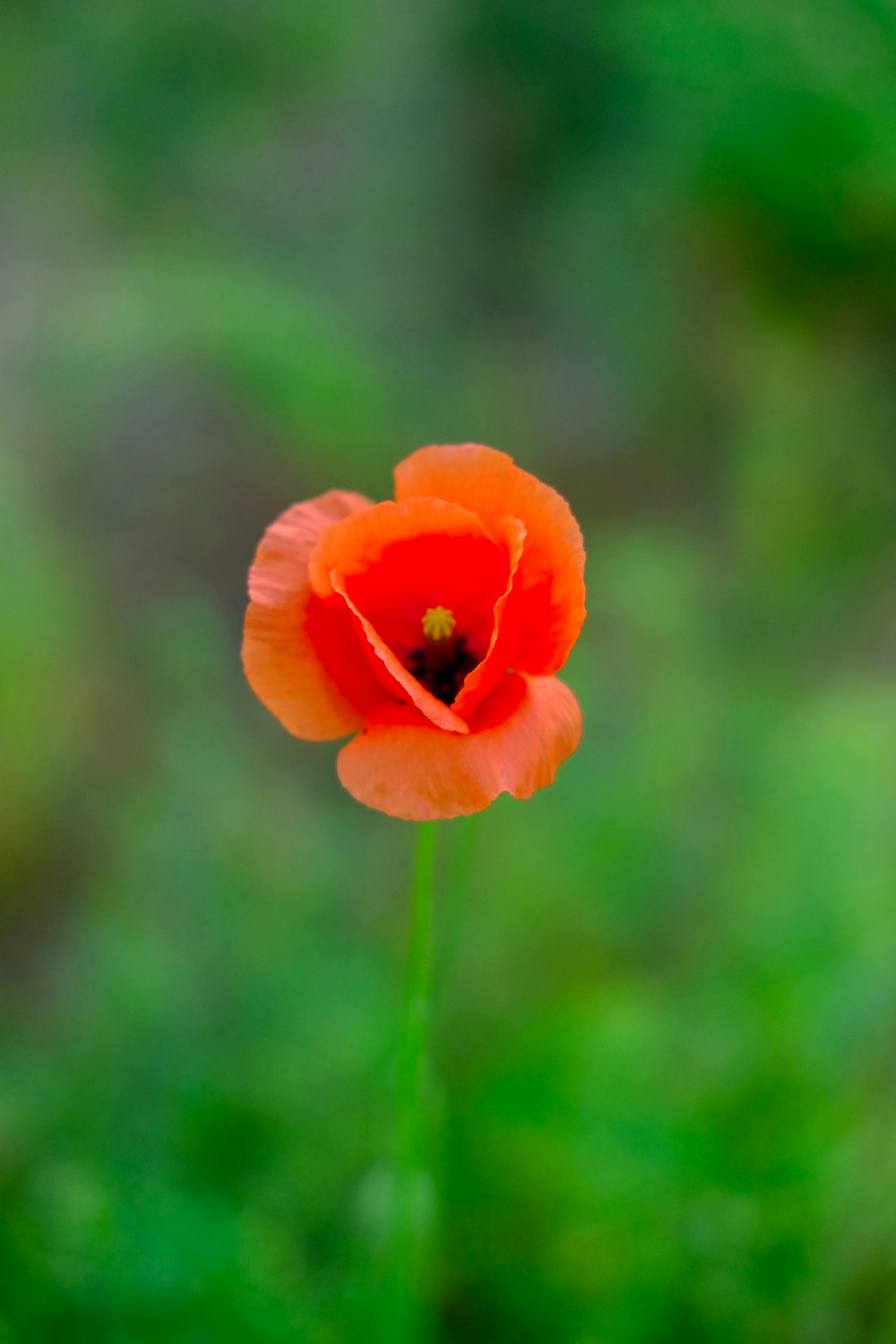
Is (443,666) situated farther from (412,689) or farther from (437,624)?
(412,689)

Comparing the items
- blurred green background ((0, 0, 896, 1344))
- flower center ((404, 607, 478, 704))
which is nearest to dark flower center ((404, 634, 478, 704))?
flower center ((404, 607, 478, 704))

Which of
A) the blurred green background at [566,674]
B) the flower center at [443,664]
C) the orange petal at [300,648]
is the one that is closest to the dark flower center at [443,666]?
the flower center at [443,664]

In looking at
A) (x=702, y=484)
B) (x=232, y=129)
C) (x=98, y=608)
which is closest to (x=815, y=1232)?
(x=98, y=608)

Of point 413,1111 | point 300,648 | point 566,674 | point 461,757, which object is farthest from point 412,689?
point 566,674

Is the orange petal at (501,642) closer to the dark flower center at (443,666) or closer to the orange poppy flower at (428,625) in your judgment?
the orange poppy flower at (428,625)

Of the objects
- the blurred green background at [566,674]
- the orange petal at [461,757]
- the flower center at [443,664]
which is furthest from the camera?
the blurred green background at [566,674]

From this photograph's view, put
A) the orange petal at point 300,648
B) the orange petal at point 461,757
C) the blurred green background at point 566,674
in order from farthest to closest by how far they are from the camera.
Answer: the blurred green background at point 566,674 → the orange petal at point 300,648 → the orange petal at point 461,757
